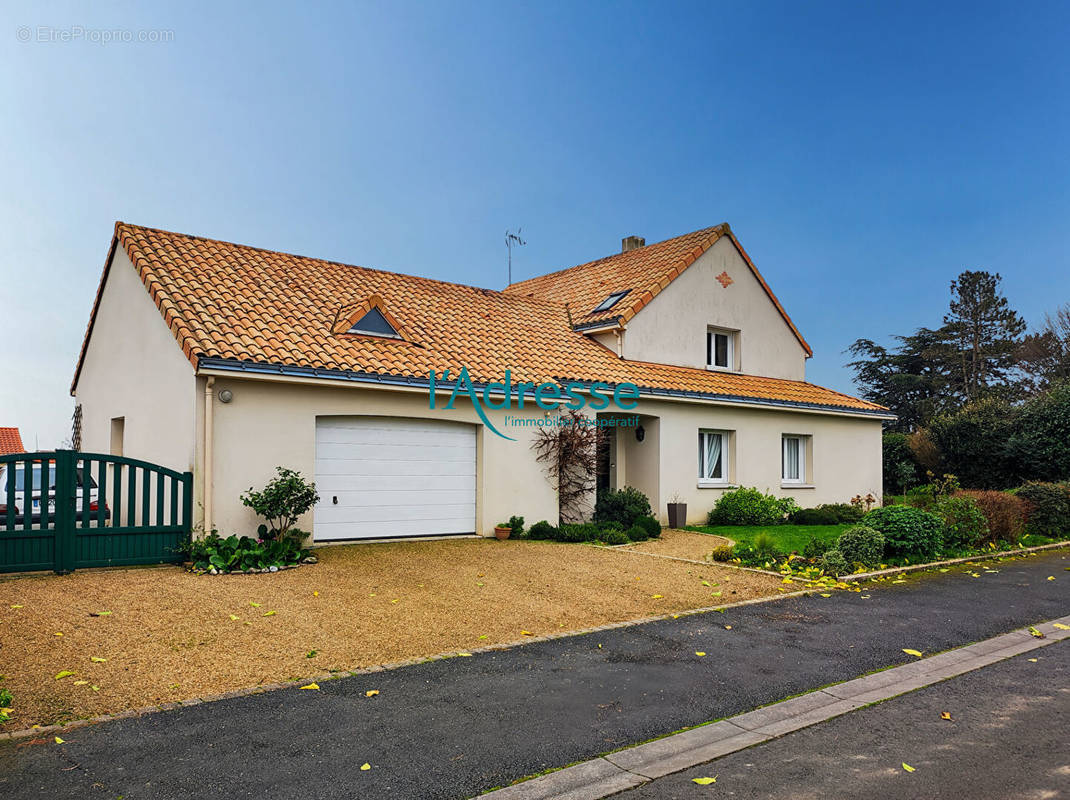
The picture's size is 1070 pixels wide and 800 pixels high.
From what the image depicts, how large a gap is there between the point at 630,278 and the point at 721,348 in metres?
3.19

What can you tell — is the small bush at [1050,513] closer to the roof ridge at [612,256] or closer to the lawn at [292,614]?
the lawn at [292,614]

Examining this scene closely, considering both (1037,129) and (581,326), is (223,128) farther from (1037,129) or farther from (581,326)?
(1037,129)

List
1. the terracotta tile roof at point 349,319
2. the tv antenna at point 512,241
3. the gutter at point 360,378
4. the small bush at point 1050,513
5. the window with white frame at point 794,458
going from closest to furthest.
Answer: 1. the gutter at point 360,378
2. the terracotta tile roof at point 349,319
3. the small bush at point 1050,513
4. the window with white frame at point 794,458
5. the tv antenna at point 512,241

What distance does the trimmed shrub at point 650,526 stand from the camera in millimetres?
14741

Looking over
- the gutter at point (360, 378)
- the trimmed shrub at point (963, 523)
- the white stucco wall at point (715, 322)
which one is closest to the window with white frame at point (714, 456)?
the gutter at point (360, 378)

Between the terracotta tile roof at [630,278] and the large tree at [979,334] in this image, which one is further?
the large tree at [979,334]

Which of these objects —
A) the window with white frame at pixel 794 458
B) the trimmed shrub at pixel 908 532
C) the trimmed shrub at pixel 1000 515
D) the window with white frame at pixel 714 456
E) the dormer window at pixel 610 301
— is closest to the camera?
the trimmed shrub at pixel 908 532

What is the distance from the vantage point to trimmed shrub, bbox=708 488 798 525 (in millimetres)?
17250

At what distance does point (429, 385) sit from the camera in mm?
12773

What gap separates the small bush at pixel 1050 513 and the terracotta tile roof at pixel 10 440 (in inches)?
1825

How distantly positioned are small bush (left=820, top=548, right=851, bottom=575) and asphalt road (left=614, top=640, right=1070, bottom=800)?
4874 millimetres

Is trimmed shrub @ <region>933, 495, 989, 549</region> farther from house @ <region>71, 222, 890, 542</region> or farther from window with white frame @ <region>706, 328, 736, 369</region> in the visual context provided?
window with white frame @ <region>706, 328, 736, 369</region>

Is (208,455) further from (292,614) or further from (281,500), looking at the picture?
(292,614)

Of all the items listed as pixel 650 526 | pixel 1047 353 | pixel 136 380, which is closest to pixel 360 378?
pixel 136 380
